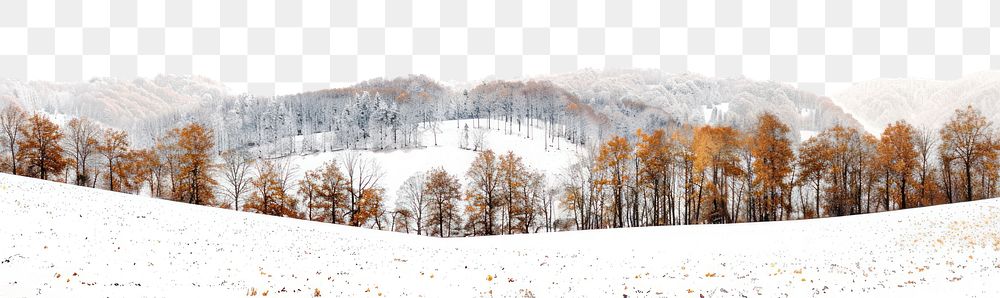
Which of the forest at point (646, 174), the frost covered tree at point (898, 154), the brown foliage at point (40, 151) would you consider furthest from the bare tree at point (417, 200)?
the frost covered tree at point (898, 154)

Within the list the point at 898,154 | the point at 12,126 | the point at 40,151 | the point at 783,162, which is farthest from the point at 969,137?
the point at 12,126

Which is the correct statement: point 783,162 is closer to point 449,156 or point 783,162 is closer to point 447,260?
point 447,260

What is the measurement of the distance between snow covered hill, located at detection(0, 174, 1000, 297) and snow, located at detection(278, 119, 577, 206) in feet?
214

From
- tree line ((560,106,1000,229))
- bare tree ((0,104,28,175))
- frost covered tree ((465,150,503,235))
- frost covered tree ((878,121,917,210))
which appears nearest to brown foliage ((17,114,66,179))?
bare tree ((0,104,28,175))

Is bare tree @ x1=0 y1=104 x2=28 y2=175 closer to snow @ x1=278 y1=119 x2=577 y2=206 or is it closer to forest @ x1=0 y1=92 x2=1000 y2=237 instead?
forest @ x1=0 y1=92 x2=1000 y2=237

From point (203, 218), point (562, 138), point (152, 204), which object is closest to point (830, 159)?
point (203, 218)

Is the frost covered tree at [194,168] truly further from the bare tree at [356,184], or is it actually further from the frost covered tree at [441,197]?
the frost covered tree at [441,197]

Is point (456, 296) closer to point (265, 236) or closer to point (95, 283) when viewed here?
point (95, 283)

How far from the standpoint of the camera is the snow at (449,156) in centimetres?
10781

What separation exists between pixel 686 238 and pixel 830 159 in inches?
1059

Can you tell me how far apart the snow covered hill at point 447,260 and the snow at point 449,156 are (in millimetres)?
65208

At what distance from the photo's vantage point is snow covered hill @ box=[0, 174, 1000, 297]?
597 inches

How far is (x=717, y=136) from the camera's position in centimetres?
4928

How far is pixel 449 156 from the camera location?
117 meters
